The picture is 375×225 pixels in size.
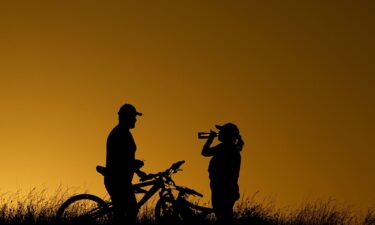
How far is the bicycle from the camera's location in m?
12.8

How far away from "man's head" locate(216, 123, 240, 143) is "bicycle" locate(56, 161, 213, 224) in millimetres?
775

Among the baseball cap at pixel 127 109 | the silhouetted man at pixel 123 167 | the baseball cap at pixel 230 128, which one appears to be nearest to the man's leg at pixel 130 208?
the silhouetted man at pixel 123 167

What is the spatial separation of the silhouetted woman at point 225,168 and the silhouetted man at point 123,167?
51.8 inches

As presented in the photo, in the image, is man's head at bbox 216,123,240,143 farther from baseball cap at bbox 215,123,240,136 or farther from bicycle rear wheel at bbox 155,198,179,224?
bicycle rear wheel at bbox 155,198,179,224

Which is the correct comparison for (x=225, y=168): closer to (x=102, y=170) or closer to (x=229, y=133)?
(x=229, y=133)

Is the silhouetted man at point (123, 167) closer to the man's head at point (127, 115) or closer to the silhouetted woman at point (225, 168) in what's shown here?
the man's head at point (127, 115)

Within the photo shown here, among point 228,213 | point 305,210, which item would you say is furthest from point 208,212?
point 305,210

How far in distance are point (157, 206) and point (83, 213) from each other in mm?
1282

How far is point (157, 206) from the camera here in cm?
1357

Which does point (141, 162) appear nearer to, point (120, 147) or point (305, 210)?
point (120, 147)

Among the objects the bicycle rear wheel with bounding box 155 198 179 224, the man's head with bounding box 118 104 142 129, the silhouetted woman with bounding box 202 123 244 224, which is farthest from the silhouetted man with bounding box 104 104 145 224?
the silhouetted woman with bounding box 202 123 244 224

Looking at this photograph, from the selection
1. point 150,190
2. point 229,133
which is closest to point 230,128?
point 229,133

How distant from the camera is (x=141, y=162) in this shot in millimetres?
13156

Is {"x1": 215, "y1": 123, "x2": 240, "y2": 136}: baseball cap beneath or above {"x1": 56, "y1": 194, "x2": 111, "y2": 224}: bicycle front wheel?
above
